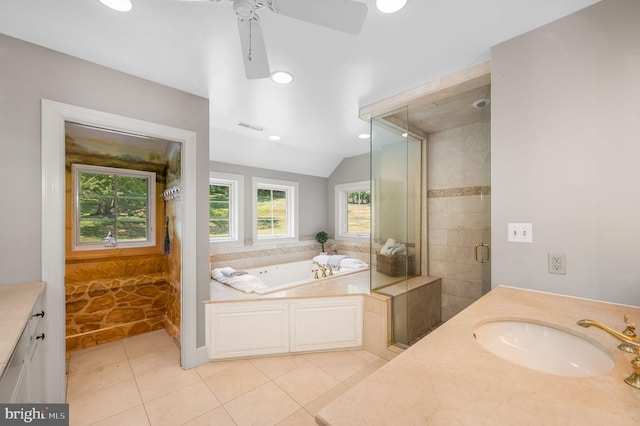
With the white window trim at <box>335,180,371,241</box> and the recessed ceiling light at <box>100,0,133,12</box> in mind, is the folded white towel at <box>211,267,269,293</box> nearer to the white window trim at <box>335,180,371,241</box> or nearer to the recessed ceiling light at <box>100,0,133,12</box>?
the white window trim at <box>335,180,371,241</box>

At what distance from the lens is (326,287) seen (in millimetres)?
2854

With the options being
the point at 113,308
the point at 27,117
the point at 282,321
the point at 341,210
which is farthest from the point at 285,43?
the point at 341,210

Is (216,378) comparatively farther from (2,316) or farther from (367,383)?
(367,383)

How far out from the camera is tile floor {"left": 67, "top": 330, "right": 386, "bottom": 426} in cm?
178

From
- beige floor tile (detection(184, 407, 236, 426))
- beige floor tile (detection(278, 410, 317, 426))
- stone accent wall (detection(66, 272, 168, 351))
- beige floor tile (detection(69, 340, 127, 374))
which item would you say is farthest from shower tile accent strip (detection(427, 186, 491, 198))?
beige floor tile (detection(69, 340, 127, 374))

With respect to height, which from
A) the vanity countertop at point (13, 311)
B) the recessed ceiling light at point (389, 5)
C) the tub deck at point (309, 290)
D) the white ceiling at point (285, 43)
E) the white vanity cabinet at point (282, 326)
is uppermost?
the white ceiling at point (285, 43)

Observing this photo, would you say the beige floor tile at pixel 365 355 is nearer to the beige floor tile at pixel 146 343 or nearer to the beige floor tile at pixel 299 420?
the beige floor tile at pixel 299 420

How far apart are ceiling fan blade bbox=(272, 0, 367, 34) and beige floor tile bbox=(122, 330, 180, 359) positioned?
3089 mm

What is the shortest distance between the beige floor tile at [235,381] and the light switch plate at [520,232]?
2141mm

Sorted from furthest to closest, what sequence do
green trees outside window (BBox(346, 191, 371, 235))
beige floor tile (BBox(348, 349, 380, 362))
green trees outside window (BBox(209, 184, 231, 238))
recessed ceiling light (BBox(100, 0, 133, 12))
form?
green trees outside window (BBox(346, 191, 371, 235)) → green trees outside window (BBox(209, 184, 231, 238)) → beige floor tile (BBox(348, 349, 380, 362)) → recessed ceiling light (BBox(100, 0, 133, 12))

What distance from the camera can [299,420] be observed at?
1738 mm

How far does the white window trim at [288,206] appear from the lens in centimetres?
405

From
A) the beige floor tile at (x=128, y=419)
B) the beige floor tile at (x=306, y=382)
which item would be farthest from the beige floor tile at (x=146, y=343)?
the beige floor tile at (x=306, y=382)

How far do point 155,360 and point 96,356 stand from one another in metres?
0.62
